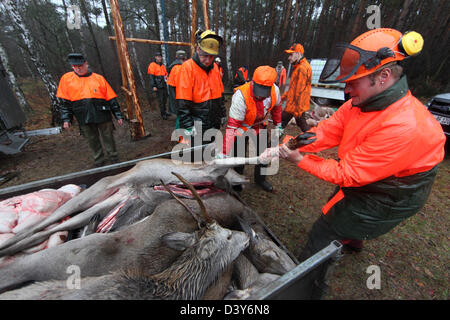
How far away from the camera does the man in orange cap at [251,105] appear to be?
314 centimetres

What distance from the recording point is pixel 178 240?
1.79 m

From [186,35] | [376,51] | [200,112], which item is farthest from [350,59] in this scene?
[186,35]

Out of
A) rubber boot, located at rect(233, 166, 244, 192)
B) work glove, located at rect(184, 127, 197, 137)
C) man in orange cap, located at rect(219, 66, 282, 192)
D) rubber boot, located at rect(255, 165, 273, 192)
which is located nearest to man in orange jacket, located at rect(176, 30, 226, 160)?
work glove, located at rect(184, 127, 197, 137)

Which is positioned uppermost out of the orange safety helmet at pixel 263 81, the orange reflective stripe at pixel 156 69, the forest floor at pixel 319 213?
the orange safety helmet at pixel 263 81

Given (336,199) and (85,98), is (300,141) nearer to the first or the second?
(336,199)

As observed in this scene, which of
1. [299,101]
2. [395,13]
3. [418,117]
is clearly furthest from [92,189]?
[395,13]

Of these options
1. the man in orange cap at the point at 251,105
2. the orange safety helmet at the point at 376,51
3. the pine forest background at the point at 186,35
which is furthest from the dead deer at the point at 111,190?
the pine forest background at the point at 186,35

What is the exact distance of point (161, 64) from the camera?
912 cm

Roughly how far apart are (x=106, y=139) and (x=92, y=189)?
2955 mm

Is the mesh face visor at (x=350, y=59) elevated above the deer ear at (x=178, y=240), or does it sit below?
above

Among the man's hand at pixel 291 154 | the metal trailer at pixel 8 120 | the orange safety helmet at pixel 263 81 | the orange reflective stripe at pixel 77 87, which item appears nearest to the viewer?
the man's hand at pixel 291 154

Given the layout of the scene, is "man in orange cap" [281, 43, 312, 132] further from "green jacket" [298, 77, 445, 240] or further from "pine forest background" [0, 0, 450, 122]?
"pine forest background" [0, 0, 450, 122]

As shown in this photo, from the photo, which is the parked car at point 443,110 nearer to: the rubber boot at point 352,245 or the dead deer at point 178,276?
the rubber boot at point 352,245
